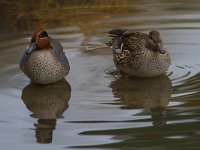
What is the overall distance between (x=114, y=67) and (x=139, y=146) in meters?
3.10

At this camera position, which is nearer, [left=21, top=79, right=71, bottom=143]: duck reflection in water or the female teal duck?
[left=21, top=79, right=71, bottom=143]: duck reflection in water

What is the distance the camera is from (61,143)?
609cm

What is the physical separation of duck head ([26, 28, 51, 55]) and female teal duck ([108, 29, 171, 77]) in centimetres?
98

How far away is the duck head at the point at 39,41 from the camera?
8.12 m

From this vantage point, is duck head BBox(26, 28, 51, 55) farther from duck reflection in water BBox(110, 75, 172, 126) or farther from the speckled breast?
duck reflection in water BBox(110, 75, 172, 126)

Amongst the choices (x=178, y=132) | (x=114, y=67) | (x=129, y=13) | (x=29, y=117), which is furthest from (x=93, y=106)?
(x=129, y=13)

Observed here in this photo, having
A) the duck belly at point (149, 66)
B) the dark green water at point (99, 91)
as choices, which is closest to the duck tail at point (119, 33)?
the dark green water at point (99, 91)

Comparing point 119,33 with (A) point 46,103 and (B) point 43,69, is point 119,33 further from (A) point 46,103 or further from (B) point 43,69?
(A) point 46,103

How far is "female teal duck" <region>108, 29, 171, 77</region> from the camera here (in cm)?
829

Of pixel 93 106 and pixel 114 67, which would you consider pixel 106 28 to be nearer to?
pixel 114 67

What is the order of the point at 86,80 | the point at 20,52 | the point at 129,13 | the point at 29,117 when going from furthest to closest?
the point at 129,13, the point at 20,52, the point at 86,80, the point at 29,117

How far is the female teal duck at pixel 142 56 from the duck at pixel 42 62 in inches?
29.3

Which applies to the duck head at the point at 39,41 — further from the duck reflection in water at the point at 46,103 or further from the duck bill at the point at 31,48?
the duck reflection in water at the point at 46,103

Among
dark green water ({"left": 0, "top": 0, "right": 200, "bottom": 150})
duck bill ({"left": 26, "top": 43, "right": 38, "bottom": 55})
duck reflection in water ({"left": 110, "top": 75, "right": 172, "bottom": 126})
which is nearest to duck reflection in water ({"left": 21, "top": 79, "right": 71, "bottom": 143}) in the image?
dark green water ({"left": 0, "top": 0, "right": 200, "bottom": 150})
